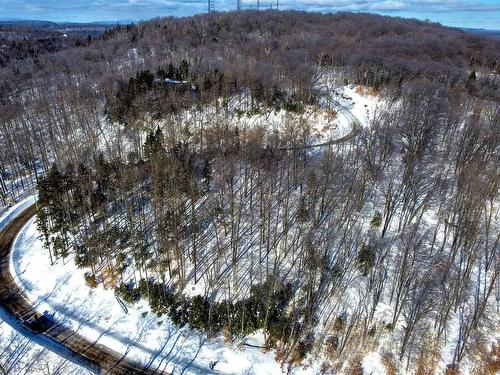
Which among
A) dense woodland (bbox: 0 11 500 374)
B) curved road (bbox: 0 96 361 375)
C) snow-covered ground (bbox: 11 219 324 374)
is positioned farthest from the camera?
dense woodland (bbox: 0 11 500 374)

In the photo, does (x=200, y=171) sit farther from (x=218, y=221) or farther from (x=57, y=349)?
(x=57, y=349)

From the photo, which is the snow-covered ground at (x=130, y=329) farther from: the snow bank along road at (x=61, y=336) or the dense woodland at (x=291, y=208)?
the dense woodland at (x=291, y=208)

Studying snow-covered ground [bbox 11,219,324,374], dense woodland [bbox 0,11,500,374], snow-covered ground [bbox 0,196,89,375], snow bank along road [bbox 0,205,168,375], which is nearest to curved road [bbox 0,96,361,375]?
snow bank along road [bbox 0,205,168,375]

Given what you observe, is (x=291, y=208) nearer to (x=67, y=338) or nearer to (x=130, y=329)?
(x=130, y=329)

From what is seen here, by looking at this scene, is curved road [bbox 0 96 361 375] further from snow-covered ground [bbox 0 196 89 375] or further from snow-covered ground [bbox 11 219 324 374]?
snow-covered ground [bbox 0 196 89 375]

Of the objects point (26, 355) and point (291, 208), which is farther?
point (291, 208)

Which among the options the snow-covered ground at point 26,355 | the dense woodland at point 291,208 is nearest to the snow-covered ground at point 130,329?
the dense woodland at point 291,208

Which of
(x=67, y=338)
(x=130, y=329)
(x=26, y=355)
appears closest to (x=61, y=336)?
(x=67, y=338)
